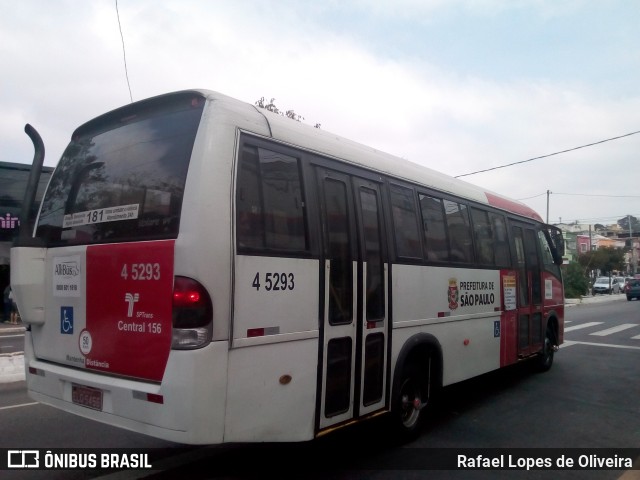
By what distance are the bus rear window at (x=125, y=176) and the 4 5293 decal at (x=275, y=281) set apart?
68cm

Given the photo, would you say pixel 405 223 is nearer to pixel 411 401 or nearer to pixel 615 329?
pixel 411 401

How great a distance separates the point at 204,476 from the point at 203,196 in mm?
2592

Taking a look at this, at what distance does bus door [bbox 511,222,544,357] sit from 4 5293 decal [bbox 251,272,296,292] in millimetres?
5595

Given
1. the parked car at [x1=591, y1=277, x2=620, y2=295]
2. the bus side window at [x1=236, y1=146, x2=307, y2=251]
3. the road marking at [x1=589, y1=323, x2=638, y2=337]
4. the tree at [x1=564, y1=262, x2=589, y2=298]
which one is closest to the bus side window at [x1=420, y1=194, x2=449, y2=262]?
the bus side window at [x1=236, y1=146, x2=307, y2=251]

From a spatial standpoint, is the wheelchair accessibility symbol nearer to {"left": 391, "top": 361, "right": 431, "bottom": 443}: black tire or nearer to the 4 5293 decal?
the 4 5293 decal

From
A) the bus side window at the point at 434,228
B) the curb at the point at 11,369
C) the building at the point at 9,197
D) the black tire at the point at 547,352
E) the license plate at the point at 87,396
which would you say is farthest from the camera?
the building at the point at 9,197

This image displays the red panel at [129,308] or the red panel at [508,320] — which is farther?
the red panel at [508,320]

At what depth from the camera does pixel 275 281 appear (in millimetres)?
4016

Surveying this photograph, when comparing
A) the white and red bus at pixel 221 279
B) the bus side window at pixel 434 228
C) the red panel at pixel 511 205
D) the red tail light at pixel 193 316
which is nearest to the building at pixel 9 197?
the white and red bus at pixel 221 279

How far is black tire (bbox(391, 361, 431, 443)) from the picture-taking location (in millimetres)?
5551

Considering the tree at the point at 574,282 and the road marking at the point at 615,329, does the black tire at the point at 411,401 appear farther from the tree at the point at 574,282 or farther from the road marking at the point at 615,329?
the tree at the point at 574,282

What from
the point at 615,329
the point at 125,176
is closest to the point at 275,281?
the point at 125,176

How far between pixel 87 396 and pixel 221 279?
155cm

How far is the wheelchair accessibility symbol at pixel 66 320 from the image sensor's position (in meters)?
4.40
